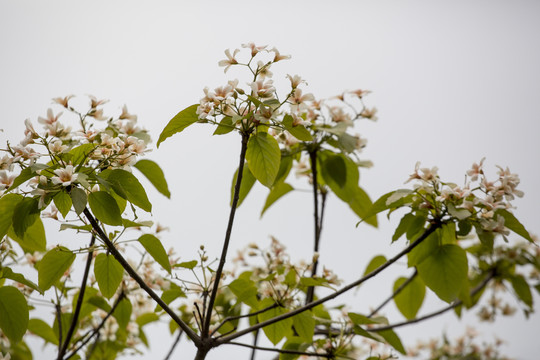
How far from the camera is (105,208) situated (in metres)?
1.14

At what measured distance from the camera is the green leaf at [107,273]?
4.50ft

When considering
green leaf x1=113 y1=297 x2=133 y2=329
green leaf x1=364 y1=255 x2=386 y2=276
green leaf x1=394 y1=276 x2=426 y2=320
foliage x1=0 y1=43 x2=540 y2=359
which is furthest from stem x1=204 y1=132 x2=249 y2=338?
green leaf x1=394 y1=276 x2=426 y2=320

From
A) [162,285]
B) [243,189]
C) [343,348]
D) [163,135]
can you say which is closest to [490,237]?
[343,348]

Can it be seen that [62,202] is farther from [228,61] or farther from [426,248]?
[426,248]

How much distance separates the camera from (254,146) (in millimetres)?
1250

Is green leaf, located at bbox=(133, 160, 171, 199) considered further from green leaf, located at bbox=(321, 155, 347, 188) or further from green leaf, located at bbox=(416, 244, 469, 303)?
green leaf, located at bbox=(416, 244, 469, 303)

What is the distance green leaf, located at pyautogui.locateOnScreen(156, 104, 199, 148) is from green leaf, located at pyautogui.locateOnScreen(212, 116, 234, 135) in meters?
0.06

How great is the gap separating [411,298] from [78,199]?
1.42m

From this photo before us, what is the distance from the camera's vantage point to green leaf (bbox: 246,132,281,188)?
1.24 m

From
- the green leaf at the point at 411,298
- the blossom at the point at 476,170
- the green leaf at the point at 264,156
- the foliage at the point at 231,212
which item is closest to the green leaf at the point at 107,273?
the foliage at the point at 231,212

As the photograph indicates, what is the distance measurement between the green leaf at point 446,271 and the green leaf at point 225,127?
0.63m

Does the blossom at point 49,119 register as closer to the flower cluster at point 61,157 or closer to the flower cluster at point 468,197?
the flower cluster at point 61,157

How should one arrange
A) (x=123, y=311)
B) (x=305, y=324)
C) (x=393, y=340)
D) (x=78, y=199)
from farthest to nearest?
(x=123, y=311), (x=393, y=340), (x=305, y=324), (x=78, y=199)

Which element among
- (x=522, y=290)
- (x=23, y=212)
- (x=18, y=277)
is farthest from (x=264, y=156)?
(x=522, y=290)
